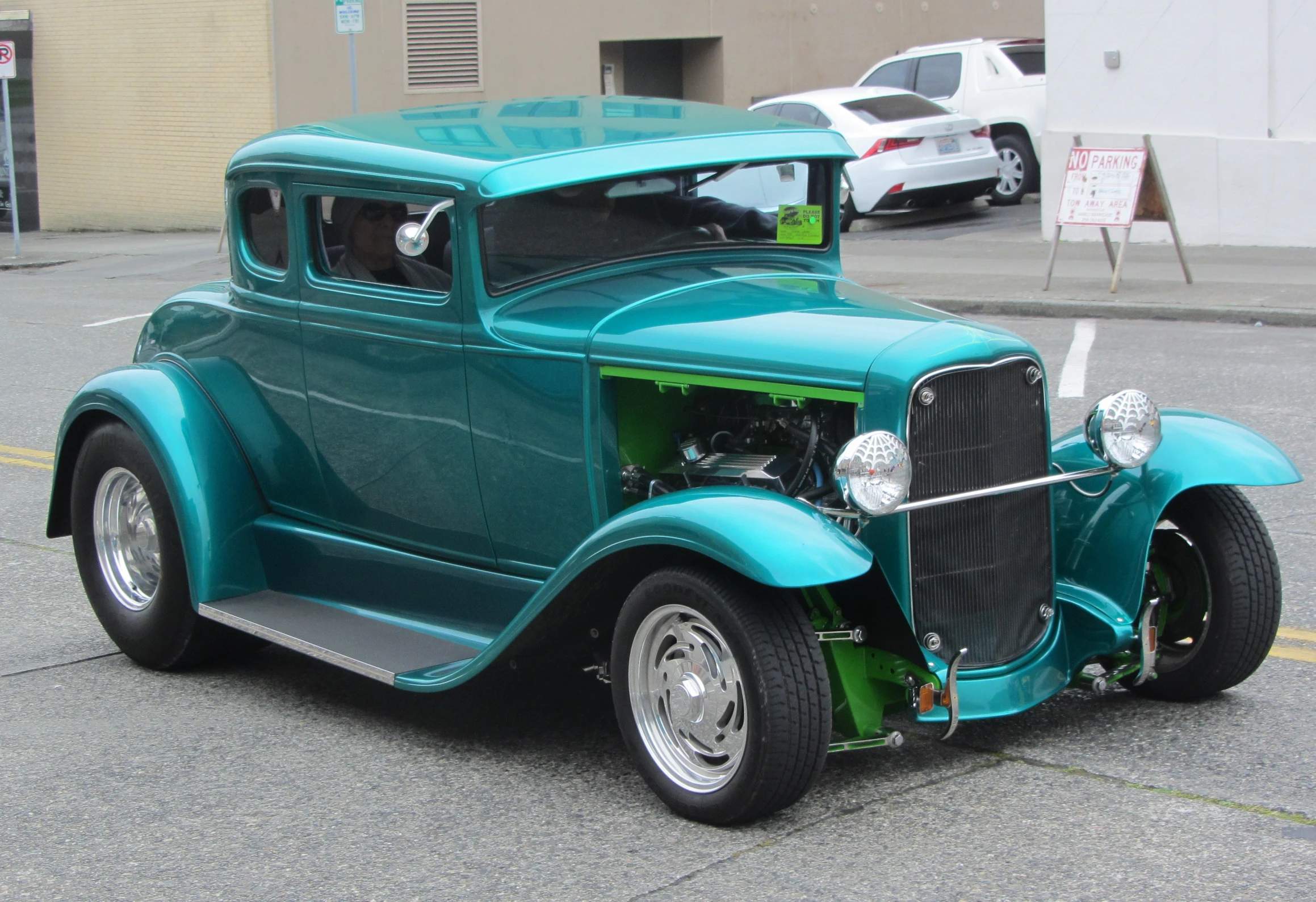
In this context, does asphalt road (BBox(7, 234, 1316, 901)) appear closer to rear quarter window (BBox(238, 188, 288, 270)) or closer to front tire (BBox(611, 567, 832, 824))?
front tire (BBox(611, 567, 832, 824))

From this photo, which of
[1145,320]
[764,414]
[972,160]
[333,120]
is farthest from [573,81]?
[764,414]

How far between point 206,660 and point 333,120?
6.20 feet

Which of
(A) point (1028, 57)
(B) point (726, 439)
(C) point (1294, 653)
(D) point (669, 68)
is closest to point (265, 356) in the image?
(B) point (726, 439)

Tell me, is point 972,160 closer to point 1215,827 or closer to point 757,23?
point 757,23

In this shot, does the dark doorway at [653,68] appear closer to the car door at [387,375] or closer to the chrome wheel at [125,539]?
the chrome wheel at [125,539]

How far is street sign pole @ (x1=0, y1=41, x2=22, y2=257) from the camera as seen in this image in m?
19.3

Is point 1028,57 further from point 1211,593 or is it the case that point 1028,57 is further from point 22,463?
point 1211,593

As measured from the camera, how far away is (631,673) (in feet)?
13.2

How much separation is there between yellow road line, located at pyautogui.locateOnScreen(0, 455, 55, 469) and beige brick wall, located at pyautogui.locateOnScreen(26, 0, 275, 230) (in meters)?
13.7

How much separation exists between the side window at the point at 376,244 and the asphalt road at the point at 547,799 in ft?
4.13

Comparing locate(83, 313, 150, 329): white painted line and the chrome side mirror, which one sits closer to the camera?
the chrome side mirror

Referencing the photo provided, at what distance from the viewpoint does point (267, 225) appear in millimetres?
5352

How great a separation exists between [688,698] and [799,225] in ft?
6.00

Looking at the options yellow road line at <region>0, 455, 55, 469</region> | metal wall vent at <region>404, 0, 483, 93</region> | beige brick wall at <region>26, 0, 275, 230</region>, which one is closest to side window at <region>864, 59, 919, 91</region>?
metal wall vent at <region>404, 0, 483, 93</region>
